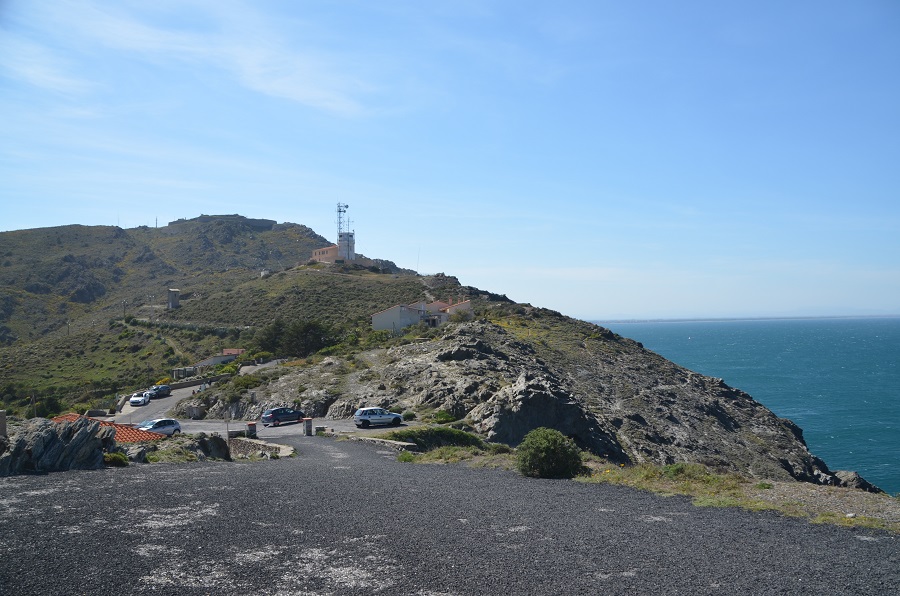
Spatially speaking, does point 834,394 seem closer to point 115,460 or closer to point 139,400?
point 139,400

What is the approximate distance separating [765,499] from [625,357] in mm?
38542

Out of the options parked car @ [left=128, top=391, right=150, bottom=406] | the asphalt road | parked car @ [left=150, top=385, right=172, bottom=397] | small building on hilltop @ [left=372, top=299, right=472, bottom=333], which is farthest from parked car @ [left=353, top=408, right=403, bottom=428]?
small building on hilltop @ [left=372, top=299, right=472, bottom=333]

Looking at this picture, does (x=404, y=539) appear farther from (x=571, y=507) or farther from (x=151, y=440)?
(x=151, y=440)

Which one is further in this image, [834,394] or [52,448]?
[834,394]

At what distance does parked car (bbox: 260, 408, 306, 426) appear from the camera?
30984mm

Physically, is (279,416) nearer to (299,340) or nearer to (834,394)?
(299,340)

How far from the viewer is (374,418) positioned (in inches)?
1096

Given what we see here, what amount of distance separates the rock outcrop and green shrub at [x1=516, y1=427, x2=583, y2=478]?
9.56m

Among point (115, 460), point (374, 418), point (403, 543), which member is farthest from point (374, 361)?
point (403, 543)

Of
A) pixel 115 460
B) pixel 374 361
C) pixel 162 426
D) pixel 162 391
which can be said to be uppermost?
pixel 374 361

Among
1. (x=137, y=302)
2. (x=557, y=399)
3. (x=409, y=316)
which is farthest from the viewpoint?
(x=137, y=302)

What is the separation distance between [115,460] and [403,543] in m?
9.62

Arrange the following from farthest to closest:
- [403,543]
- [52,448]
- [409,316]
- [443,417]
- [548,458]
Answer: [409,316]
[443,417]
[548,458]
[52,448]
[403,543]

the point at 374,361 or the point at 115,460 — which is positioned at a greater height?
the point at 374,361
